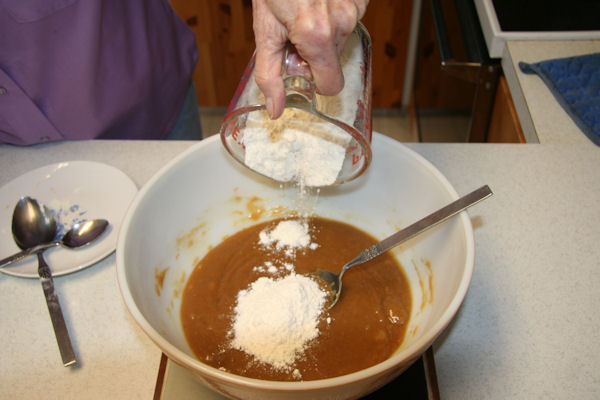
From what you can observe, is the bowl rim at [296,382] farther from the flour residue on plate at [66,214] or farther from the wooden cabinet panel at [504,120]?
the wooden cabinet panel at [504,120]

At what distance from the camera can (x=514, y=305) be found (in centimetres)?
81

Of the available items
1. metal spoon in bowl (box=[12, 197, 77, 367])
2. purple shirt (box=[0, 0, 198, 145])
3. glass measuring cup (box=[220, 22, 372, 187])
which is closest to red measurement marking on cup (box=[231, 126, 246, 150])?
glass measuring cup (box=[220, 22, 372, 187])

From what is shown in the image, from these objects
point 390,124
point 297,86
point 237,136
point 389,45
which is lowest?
point 390,124

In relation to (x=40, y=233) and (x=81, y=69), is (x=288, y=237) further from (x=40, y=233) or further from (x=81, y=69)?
(x=81, y=69)

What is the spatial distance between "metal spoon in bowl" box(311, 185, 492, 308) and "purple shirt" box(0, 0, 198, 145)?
0.72 meters

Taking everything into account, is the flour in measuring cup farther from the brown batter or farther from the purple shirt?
the purple shirt

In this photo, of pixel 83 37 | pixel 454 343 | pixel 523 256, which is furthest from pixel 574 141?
pixel 83 37

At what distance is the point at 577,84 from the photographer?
1140mm

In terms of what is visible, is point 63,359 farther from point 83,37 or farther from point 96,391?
point 83,37

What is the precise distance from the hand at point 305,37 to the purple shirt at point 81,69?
25.8 inches

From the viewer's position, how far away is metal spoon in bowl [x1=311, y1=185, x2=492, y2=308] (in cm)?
76

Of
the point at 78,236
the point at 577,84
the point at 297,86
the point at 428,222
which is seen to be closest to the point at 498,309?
the point at 428,222

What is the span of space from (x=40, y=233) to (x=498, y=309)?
848mm

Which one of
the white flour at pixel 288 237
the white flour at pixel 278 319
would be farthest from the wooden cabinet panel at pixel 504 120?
the white flour at pixel 278 319
